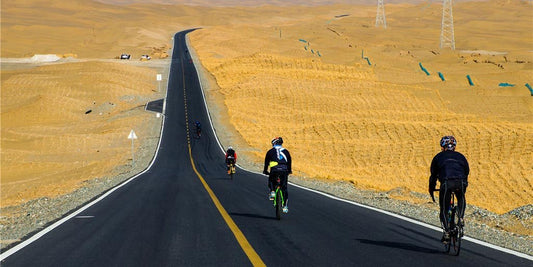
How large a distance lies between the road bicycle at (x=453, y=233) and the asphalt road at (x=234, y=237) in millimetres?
155

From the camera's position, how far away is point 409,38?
144 m

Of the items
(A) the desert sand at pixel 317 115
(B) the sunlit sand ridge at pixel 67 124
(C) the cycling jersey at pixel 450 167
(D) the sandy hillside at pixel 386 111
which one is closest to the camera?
(C) the cycling jersey at pixel 450 167

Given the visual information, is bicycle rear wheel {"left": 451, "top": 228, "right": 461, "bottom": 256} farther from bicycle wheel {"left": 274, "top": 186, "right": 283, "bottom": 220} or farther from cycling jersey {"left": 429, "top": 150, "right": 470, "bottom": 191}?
bicycle wheel {"left": 274, "top": 186, "right": 283, "bottom": 220}

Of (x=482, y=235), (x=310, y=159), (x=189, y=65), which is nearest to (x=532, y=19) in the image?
(x=189, y=65)

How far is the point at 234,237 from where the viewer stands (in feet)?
35.9

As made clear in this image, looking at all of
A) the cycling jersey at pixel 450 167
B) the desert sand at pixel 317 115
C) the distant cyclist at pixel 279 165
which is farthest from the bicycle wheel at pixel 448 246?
the desert sand at pixel 317 115

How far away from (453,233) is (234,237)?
3.97 metres

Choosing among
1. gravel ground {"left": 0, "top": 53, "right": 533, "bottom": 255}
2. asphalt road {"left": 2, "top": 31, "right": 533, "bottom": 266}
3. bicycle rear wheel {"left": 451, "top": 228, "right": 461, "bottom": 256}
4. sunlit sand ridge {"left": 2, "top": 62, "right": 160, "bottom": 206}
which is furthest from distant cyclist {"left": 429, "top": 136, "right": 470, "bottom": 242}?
sunlit sand ridge {"left": 2, "top": 62, "right": 160, "bottom": 206}

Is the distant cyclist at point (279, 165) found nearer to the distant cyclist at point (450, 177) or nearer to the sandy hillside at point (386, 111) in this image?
the distant cyclist at point (450, 177)

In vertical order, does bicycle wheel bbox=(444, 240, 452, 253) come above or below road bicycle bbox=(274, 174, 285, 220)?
above

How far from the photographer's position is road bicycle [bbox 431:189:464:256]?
9.29 metres

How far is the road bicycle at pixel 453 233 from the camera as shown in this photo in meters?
9.29

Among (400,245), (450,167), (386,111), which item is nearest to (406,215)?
(400,245)

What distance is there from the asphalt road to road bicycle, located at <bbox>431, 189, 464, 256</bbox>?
16 centimetres
